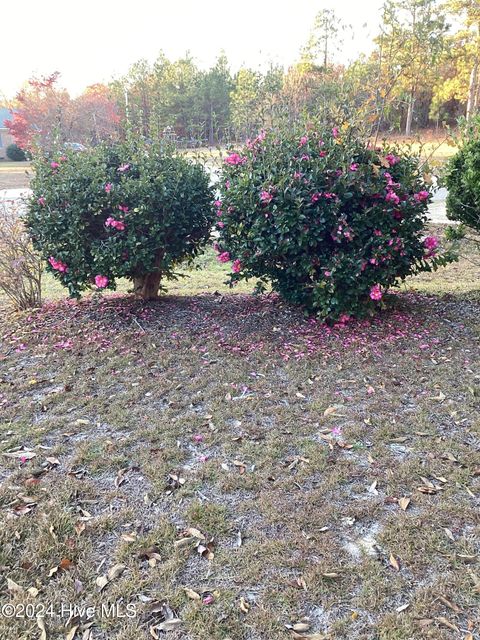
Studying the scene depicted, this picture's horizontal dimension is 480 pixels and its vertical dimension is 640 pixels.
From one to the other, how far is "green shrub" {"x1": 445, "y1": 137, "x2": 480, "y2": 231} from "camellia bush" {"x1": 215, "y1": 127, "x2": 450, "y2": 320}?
23.3 inches

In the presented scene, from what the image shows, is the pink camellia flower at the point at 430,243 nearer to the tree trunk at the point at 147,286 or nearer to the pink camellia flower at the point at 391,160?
the pink camellia flower at the point at 391,160

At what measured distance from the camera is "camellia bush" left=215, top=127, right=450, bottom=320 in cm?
369

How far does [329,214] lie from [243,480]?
2.18 metres

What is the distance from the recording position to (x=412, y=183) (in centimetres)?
389

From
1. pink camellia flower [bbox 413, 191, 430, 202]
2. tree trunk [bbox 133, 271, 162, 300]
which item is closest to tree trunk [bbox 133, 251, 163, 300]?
tree trunk [bbox 133, 271, 162, 300]

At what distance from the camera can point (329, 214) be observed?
3721mm

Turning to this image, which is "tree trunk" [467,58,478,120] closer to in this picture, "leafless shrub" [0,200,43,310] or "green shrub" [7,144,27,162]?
"leafless shrub" [0,200,43,310]

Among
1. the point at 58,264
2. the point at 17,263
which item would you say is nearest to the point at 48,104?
the point at 17,263

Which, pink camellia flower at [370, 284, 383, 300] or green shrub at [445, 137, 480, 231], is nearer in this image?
pink camellia flower at [370, 284, 383, 300]

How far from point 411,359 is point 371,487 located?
4.83ft

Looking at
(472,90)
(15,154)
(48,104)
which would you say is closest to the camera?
(472,90)

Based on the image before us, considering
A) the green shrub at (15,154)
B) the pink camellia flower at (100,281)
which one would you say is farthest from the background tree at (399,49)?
the green shrub at (15,154)

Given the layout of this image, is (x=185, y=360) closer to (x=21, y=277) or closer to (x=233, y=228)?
(x=233, y=228)

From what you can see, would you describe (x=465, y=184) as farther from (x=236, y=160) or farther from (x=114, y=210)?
(x=114, y=210)
